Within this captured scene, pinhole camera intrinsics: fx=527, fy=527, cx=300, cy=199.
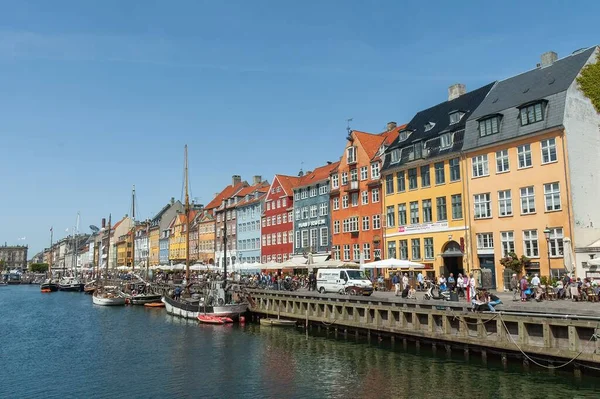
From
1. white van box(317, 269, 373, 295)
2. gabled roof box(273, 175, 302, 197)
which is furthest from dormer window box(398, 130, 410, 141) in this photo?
gabled roof box(273, 175, 302, 197)

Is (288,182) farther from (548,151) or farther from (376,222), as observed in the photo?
(548,151)

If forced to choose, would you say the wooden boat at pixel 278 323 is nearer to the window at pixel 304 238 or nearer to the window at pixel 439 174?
the window at pixel 439 174

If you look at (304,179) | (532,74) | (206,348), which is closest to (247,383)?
(206,348)

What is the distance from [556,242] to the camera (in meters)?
37.6

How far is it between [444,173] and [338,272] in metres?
13.8

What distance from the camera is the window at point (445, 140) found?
4716 centimetres

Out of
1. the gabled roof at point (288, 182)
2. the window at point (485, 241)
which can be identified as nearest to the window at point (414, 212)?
the window at point (485, 241)

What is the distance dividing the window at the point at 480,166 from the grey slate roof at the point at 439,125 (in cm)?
202

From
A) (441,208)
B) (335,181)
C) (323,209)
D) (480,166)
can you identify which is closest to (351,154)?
(335,181)

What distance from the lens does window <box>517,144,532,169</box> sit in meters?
40.2

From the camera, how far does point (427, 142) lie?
49.5 meters

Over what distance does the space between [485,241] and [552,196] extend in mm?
6826

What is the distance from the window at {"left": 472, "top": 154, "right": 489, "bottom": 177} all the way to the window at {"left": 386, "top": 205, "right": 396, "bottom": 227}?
10558mm

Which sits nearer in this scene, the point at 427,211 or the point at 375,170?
the point at 427,211
